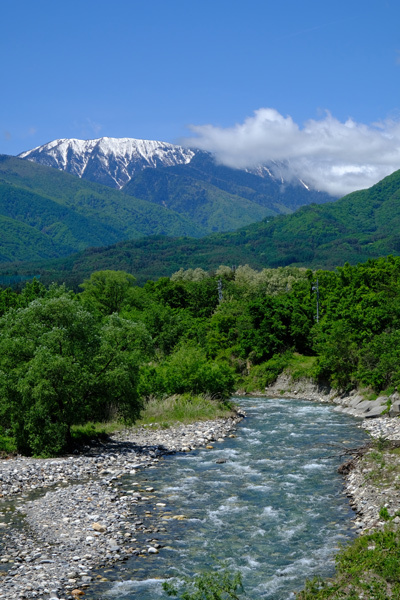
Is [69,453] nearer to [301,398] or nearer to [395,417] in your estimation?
[395,417]

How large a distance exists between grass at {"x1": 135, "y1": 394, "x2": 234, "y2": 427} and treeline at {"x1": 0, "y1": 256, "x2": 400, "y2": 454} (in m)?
1.50

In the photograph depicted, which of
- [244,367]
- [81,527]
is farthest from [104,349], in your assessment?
[244,367]

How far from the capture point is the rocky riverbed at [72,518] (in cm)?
1705

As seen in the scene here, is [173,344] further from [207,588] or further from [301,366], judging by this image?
[207,588]

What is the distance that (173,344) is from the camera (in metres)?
77.4

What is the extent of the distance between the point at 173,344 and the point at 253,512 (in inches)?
2133

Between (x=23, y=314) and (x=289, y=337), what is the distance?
43240 mm

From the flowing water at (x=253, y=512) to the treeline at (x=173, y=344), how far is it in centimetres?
585

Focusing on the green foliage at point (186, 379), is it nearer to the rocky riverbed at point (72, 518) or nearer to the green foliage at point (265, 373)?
the rocky riverbed at point (72, 518)

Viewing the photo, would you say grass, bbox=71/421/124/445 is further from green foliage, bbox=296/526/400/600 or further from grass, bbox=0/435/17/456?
green foliage, bbox=296/526/400/600

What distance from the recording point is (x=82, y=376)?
101 ft

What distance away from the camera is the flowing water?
1773 cm

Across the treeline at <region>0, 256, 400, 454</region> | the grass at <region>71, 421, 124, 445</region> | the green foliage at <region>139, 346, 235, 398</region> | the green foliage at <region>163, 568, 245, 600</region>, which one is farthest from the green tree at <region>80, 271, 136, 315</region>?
the green foliage at <region>163, 568, 245, 600</region>

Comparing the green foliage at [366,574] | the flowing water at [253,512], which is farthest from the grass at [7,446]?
the green foliage at [366,574]
